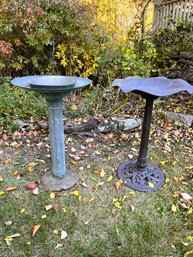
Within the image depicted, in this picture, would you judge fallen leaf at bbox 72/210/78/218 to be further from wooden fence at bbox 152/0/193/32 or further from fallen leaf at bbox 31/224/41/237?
wooden fence at bbox 152/0/193/32

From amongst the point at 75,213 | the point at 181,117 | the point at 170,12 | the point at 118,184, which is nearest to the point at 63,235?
the point at 75,213

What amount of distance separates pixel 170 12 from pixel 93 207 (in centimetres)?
498

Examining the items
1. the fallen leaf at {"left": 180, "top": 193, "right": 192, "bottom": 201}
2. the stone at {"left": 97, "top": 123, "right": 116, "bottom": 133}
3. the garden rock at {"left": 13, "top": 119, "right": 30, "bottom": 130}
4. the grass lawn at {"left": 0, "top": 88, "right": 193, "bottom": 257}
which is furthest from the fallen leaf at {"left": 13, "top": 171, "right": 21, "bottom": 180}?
the fallen leaf at {"left": 180, "top": 193, "right": 192, "bottom": 201}

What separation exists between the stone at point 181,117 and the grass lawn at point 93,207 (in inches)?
24.8

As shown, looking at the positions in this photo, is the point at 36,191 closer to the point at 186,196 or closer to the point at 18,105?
the point at 186,196

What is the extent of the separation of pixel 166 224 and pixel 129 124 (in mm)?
1532

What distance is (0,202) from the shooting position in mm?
1928

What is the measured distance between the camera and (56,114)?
1916 mm

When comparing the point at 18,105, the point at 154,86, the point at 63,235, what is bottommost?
the point at 63,235

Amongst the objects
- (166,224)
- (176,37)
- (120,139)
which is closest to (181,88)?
(166,224)

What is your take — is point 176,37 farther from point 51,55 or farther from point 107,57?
point 51,55

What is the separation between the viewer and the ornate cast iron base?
213 cm

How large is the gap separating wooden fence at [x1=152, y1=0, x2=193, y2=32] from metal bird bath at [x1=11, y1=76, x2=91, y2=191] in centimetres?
369

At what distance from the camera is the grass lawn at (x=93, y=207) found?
1.61 meters
